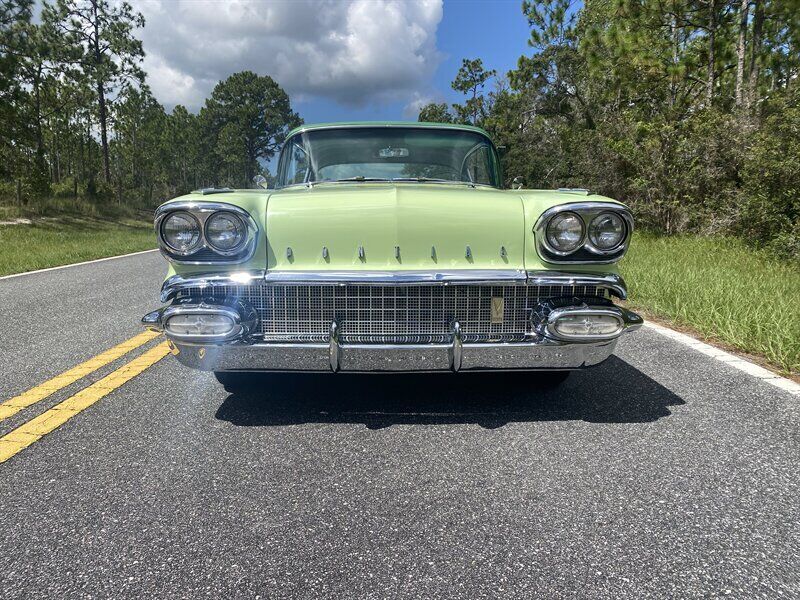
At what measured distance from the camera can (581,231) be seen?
7.54 feet

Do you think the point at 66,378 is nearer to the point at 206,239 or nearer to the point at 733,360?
the point at 206,239

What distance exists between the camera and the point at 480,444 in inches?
84.7

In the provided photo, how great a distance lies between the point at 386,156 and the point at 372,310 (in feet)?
4.98

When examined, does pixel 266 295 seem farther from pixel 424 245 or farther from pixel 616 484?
pixel 616 484

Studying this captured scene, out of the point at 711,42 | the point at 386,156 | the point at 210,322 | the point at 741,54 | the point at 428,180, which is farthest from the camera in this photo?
the point at 711,42

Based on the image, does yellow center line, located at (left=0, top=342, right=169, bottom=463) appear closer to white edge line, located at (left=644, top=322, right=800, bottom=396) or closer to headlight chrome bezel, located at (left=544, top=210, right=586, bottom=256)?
headlight chrome bezel, located at (left=544, top=210, right=586, bottom=256)

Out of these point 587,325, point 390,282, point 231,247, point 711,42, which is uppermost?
point 711,42

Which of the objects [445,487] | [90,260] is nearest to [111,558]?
[445,487]

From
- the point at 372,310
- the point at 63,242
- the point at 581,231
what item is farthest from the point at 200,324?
the point at 63,242

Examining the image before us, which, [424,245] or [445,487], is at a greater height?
[424,245]

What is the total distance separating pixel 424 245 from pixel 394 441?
0.82 meters

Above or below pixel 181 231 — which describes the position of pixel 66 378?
below

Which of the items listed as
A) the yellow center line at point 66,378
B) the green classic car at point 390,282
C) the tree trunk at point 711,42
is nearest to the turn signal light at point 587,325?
the green classic car at point 390,282

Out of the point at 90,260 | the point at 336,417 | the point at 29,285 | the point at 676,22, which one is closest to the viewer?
the point at 336,417
